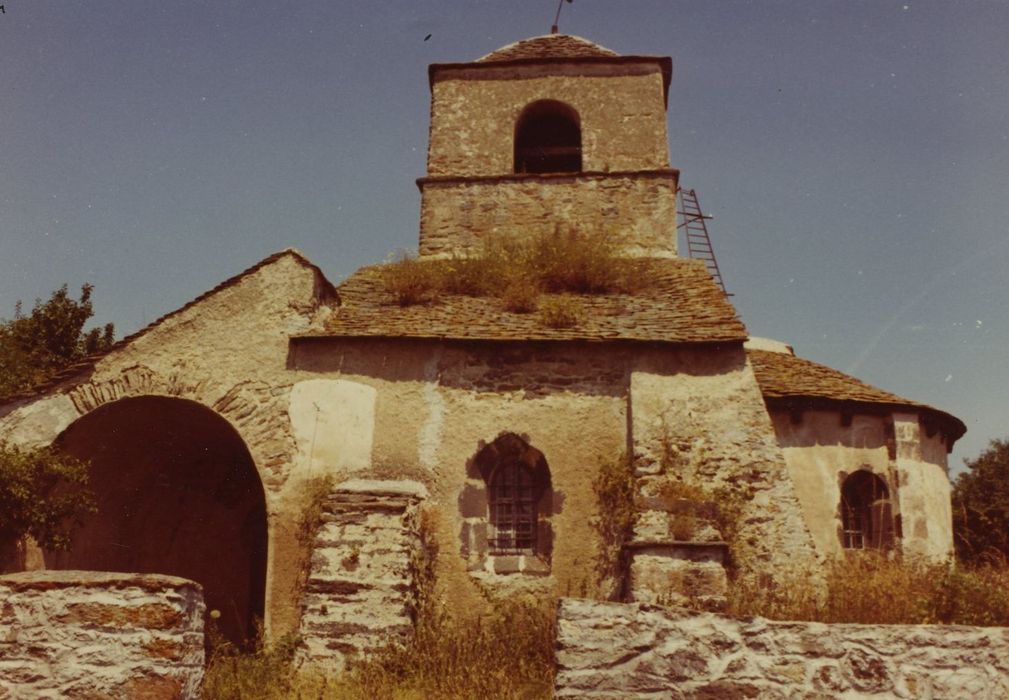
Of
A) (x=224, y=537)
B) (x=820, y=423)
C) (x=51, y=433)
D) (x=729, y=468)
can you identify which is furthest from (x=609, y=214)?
(x=51, y=433)

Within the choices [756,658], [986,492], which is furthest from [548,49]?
[986,492]

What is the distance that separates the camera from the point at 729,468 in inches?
403

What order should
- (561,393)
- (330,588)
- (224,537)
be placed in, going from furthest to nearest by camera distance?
(224,537) < (561,393) < (330,588)

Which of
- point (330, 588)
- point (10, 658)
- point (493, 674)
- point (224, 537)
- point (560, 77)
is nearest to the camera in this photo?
point (10, 658)

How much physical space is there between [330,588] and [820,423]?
774cm

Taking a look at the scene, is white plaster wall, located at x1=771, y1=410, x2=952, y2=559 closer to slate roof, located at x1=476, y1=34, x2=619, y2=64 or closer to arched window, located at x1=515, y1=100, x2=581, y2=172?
arched window, located at x1=515, y1=100, x2=581, y2=172

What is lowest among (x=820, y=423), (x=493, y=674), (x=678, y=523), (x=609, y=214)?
(x=493, y=674)

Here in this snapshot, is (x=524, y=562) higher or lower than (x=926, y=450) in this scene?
lower

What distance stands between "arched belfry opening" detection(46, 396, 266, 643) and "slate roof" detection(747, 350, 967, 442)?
317 inches

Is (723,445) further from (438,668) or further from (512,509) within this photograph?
(438,668)

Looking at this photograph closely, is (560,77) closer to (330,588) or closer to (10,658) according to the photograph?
(330,588)

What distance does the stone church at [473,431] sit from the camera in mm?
10219

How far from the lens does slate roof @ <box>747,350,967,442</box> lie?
12656 mm

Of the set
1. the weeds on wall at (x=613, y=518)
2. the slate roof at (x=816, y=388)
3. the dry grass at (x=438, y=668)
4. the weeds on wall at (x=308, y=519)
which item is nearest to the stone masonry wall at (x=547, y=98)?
the slate roof at (x=816, y=388)
